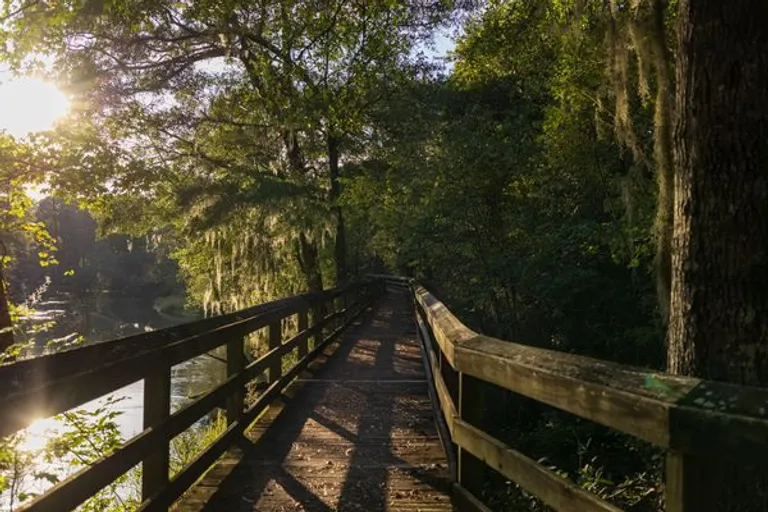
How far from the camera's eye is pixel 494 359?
9.67 ft

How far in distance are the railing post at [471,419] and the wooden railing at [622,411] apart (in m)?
0.01

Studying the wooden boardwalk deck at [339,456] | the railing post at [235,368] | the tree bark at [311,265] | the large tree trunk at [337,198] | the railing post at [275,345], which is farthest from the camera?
the tree bark at [311,265]

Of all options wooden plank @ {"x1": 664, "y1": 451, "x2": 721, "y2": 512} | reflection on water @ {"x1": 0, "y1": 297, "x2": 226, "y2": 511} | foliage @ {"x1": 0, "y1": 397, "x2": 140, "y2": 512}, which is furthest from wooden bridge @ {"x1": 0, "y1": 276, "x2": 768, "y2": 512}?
foliage @ {"x1": 0, "y1": 397, "x2": 140, "y2": 512}

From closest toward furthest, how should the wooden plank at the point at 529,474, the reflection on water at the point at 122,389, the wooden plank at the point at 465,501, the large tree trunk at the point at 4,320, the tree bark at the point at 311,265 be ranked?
the wooden plank at the point at 529,474 → the wooden plank at the point at 465,501 → the reflection on water at the point at 122,389 → the large tree trunk at the point at 4,320 → the tree bark at the point at 311,265

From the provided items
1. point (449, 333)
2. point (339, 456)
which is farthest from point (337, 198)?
point (449, 333)

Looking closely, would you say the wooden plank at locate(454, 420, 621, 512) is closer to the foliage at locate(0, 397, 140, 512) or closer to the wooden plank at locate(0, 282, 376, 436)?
the wooden plank at locate(0, 282, 376, 436)

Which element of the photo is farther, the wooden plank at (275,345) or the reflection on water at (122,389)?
the wooden plank at (275,345)

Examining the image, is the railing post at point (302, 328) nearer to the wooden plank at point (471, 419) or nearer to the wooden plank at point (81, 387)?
the wooden plank at point (81, 387)

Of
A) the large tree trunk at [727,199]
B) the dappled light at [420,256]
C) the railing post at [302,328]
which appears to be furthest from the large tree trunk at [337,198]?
the large tree trunk at [727,199]

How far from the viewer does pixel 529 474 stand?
262 cm

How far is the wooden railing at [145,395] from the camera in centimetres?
233

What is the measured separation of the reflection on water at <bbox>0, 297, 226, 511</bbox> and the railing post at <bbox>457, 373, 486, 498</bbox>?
2167mm

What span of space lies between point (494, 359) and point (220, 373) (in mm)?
23627

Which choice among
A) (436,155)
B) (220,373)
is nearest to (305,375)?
(436,155)
